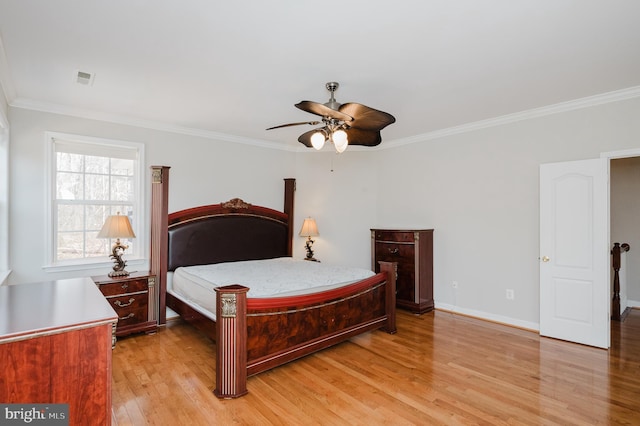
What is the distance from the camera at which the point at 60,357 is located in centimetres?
147

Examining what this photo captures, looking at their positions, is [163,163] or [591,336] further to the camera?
[163,163]

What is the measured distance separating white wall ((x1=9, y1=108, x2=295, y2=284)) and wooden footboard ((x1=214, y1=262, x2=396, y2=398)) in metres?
2.41

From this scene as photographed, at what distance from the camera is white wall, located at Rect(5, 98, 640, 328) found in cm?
353

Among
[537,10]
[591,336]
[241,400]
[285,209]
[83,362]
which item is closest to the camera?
[83,362]

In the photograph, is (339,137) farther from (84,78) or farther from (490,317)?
(490,317)

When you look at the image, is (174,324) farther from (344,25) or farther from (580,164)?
(580,164)

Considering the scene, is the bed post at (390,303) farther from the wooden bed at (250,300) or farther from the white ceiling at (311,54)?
the white ceiling at (311,54)

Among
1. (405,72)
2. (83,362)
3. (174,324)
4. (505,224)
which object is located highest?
(405,72)

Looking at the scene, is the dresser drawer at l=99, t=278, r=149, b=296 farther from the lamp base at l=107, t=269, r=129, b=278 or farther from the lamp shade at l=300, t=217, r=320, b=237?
the lamp shade at l=300, t=217, r=320, b=237

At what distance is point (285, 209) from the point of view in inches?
217

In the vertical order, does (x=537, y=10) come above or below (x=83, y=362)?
above

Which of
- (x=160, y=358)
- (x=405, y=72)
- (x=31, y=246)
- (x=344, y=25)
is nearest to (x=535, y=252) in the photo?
(x=405, y=72)

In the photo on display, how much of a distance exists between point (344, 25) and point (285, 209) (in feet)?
11.9

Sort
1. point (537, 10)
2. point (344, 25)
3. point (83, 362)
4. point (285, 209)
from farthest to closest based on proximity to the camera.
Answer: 1. point (285, 209)
2. point (344, 25)
3. point (537, 10)
4. point (83, 362)
